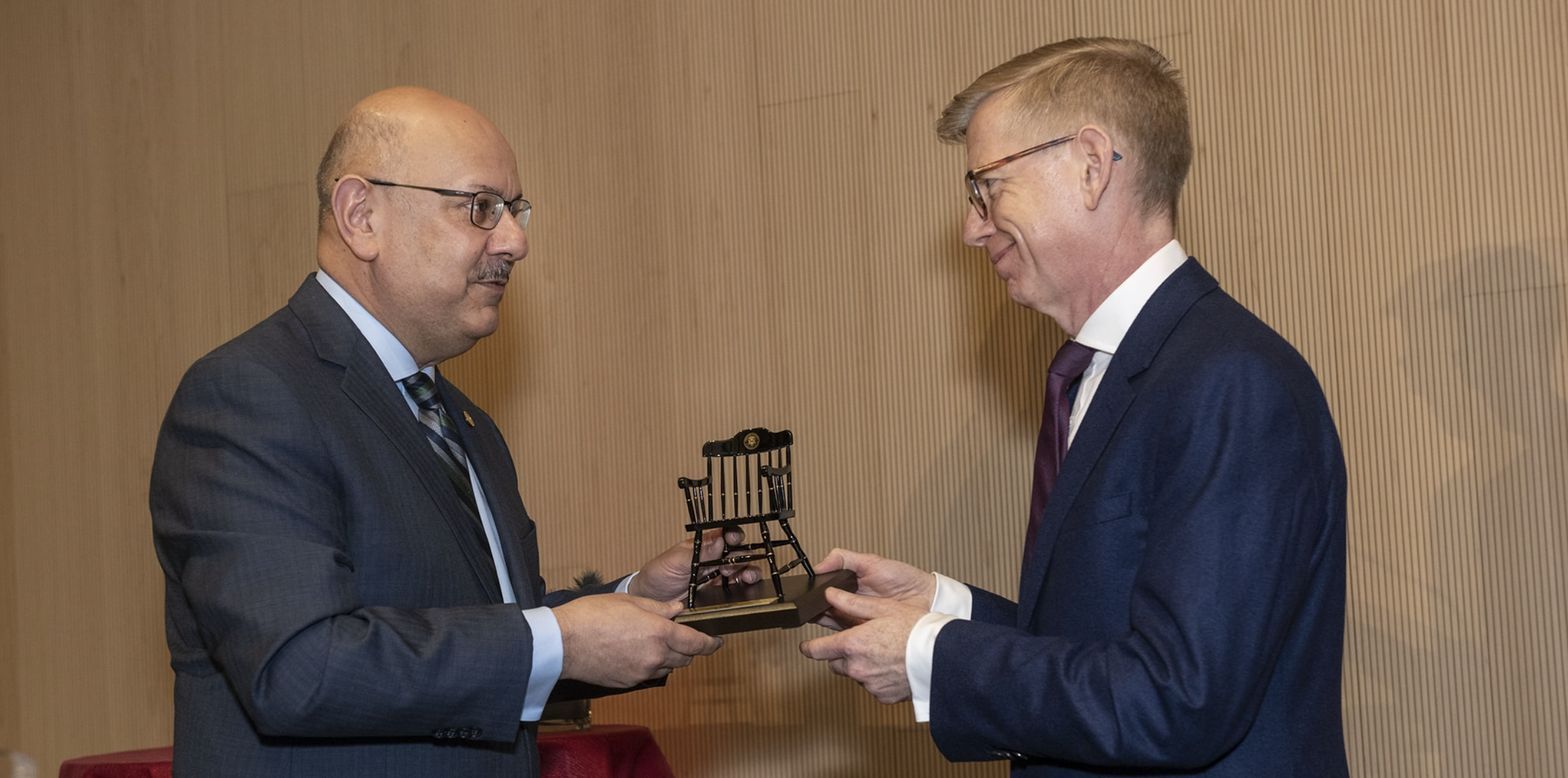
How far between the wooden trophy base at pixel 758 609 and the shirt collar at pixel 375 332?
703 mm

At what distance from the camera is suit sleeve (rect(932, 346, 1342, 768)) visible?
1628 mm

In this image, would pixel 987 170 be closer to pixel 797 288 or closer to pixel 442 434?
pixel 442 434

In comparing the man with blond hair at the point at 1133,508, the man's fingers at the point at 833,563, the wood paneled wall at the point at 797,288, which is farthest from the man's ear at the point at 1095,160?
the wood paneled wall at the point at 797,288

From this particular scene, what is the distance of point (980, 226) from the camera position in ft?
7.41

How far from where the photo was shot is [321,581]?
1.89 meters

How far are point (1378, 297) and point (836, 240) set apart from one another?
4.80 ft

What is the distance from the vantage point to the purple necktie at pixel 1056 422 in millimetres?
2164

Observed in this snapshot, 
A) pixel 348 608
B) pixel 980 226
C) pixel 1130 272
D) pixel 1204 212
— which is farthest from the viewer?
pixel 1204 212

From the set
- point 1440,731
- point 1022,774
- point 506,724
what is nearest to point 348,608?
point 506,724

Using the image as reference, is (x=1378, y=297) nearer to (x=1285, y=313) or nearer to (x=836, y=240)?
(x=1285, y=313)

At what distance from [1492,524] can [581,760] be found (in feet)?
7.56

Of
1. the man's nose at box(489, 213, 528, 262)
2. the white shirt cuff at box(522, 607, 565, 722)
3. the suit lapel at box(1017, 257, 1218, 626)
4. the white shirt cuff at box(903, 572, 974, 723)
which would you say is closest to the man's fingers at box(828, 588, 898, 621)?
the white shirt cuff at box(903, 572, 974, 723)

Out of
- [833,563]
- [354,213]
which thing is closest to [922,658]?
[833,563]

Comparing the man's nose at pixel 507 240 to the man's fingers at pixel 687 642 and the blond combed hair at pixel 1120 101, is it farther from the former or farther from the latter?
the blond combed hair at pixel 1120 101
